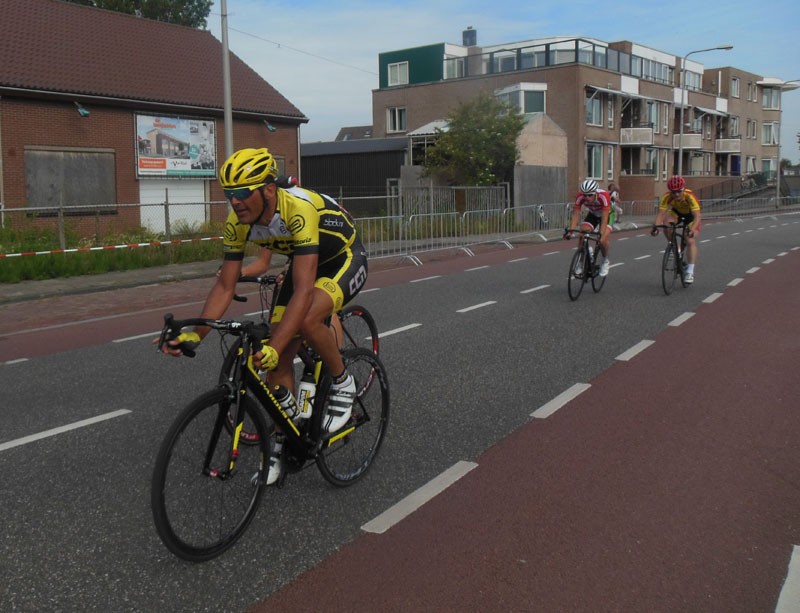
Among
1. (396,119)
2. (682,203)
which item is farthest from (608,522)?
(396,119)

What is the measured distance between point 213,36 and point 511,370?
92.9 ft

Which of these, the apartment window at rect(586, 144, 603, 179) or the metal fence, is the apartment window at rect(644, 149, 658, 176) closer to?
the apartment window at rect(586, 144, 603, 179)

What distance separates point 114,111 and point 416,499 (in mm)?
23892

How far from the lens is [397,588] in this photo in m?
3.41

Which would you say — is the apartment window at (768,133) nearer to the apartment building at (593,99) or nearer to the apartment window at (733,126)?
the apartment window at (733,126)

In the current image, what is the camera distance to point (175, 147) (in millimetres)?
27297

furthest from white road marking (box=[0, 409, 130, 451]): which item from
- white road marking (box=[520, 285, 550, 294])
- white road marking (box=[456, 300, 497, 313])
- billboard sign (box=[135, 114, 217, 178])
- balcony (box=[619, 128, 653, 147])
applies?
balcony (box=[619, 128, 653, 147])

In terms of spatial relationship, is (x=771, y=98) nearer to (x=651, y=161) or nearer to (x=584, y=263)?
(x=651, y=161)

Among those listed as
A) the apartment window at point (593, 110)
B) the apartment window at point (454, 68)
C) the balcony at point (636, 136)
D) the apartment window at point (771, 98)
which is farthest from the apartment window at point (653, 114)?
the apartment window at point (771, 98)

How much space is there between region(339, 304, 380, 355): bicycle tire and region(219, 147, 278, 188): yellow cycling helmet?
5.92 feet

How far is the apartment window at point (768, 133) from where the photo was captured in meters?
74.2

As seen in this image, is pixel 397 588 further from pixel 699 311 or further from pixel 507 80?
pixel 507 80

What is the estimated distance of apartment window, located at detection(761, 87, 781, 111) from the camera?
2940 inches

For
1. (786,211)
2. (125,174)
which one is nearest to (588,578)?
(125,174)
